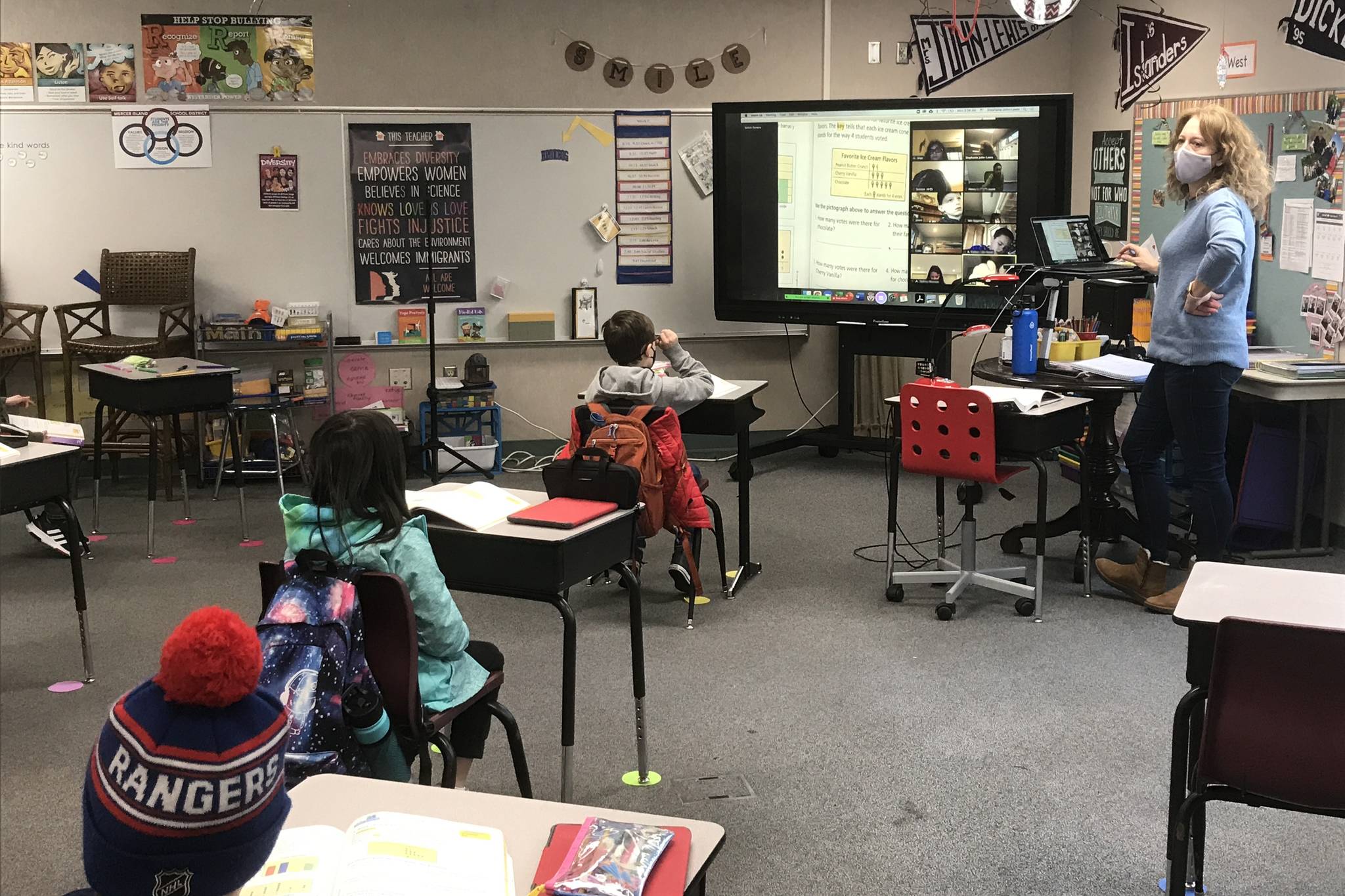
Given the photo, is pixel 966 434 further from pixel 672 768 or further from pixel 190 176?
pixel 190 176

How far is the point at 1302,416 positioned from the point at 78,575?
4.18 metres

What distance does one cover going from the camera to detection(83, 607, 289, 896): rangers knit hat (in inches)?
37.8

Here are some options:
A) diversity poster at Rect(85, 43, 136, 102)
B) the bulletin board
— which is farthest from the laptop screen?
diversity poster at Rect(85, 43, 136, 102)

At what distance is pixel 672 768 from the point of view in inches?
121

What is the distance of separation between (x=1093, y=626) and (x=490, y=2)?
4229 millimetres

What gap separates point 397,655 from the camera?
2.14 m

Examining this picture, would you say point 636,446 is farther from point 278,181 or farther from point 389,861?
point 278,181

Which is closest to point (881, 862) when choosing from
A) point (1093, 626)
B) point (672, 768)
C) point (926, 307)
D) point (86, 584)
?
point (672, 768)

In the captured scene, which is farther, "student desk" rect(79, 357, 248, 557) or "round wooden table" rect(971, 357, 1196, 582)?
"student desk" rect(79, 357, 248, 557)

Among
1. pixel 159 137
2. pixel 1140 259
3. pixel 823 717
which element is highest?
pixel 159 137

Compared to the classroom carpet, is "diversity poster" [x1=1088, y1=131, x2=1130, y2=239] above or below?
above

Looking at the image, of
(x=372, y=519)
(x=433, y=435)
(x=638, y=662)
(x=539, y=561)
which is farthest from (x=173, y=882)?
(x=433, y=435)

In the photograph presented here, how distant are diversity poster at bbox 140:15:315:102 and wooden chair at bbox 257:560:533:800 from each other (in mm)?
4553

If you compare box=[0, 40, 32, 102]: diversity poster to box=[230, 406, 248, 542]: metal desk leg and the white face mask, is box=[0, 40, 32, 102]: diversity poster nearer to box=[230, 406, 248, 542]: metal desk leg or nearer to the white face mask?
box=[230, 406, 248, 542]: metal desk leg
